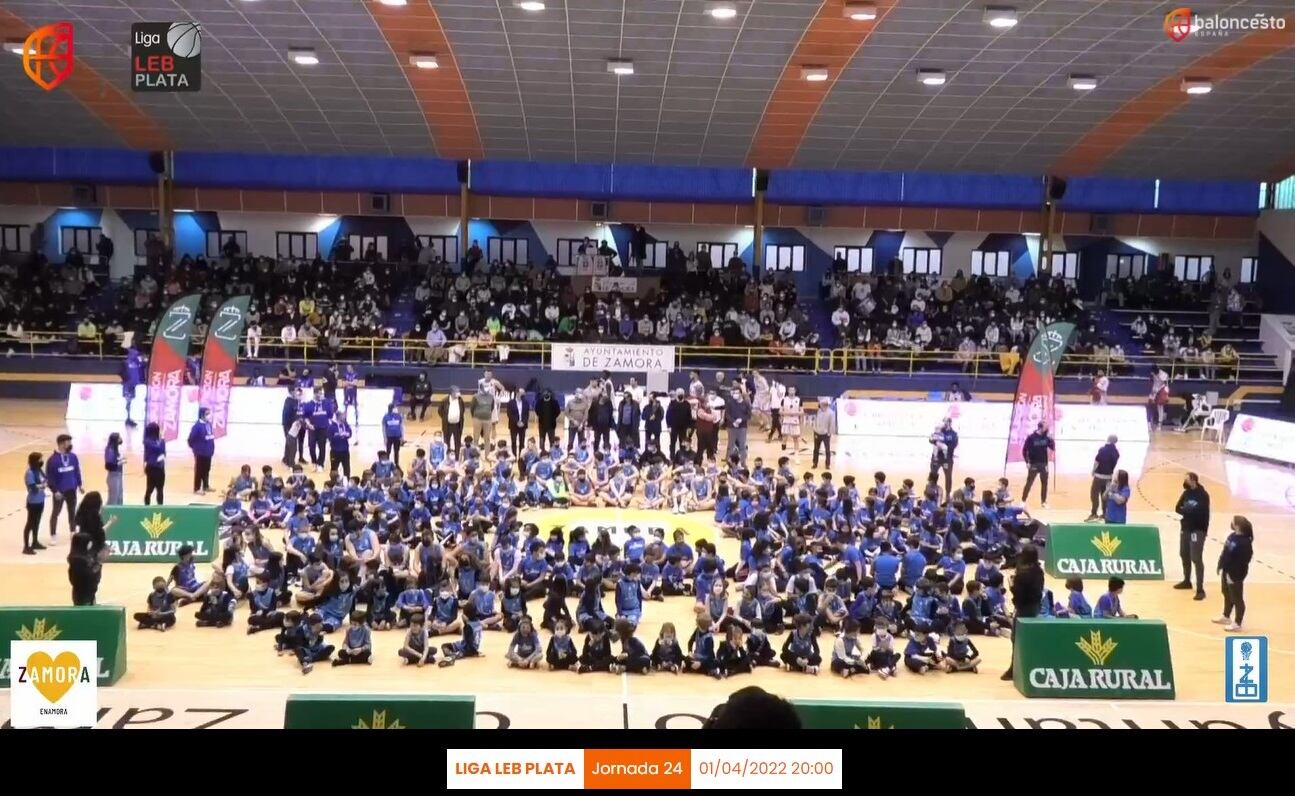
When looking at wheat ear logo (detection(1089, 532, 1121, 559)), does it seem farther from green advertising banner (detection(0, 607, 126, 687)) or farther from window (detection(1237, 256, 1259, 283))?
window (detection(1237, 256, 1259, 283))

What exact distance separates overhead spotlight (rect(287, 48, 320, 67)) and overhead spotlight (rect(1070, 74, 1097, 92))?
1877 cm

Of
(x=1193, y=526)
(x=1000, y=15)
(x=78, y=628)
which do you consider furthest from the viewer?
(x=1000, y=15)

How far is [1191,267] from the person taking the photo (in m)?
43.6

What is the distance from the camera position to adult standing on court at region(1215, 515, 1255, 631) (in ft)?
44.5

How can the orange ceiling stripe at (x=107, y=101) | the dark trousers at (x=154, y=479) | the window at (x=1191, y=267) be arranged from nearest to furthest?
the dark trousers at (x=154, y=479)
the orange ceiling stripe at (x=107, y=101)
the window at (x=1191, y=267)

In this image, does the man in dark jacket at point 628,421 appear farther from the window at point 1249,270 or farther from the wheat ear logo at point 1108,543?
the window at point 1249,270

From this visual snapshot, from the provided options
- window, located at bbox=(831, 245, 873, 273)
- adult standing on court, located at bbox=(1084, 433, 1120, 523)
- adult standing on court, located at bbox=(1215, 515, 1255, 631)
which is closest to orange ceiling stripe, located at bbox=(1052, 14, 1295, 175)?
window, located at bbox=(831, 245, 873, 273)

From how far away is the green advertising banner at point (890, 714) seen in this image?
8.64 m

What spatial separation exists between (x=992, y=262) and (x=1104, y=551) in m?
27.7

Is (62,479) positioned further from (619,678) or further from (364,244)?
(364,244)

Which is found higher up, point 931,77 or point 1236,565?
point 931,77

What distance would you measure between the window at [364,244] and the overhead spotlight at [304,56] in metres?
14.8

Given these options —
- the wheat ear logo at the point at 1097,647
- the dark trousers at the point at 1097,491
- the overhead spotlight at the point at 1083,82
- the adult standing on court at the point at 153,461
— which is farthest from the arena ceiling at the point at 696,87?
the wheat ear logo at the point at 1097,647

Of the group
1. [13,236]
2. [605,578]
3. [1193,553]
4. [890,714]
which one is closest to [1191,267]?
[1193,553]
